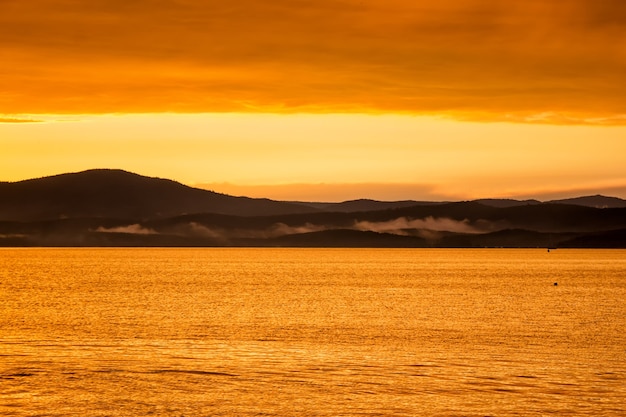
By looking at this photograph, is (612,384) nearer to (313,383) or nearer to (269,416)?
(313,383)

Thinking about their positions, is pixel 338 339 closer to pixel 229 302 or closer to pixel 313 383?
pixel 313 383

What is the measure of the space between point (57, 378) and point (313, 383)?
1424 cm

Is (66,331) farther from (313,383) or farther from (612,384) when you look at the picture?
(612,384)

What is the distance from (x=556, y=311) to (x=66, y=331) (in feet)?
189

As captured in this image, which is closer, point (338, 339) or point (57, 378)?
point (57, 378)

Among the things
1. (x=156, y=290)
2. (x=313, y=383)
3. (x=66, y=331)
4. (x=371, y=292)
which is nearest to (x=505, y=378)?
(x=313, y=383)

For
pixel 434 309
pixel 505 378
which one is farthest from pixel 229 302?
pixel 505 378

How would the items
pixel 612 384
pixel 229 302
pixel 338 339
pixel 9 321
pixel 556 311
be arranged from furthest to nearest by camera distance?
pixel 229 302, pixel 556 311, pixel 9 321, pixel 338 339, pixel 612 384

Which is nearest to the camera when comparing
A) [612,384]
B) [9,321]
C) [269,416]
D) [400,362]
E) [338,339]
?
[269,416]

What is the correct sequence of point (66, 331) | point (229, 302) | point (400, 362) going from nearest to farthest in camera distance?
point (400, 362) → point (66, 331) → point (229, 302)

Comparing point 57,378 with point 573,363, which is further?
point 573,363

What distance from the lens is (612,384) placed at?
48.7 m

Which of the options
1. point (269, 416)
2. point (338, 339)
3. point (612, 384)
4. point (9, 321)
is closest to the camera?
point (269, 416)

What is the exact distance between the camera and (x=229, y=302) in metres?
118
